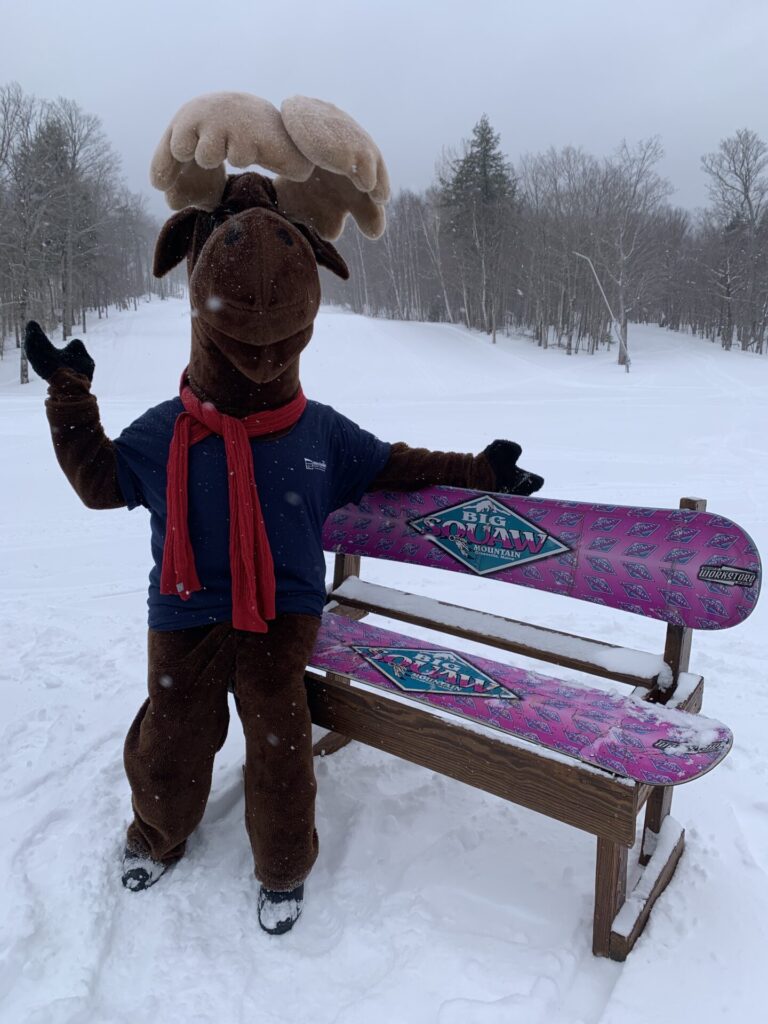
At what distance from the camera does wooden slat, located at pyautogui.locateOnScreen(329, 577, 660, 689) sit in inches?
92.5

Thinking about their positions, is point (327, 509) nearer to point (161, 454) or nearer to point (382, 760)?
point (161, 454)

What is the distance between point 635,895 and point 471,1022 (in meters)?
0.62

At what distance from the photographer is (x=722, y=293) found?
3734 centimetres

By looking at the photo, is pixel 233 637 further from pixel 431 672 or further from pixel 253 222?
pixel 253 222

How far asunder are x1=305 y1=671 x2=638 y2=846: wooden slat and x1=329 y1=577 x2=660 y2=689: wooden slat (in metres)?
0.56

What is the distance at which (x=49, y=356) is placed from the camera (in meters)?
2.14

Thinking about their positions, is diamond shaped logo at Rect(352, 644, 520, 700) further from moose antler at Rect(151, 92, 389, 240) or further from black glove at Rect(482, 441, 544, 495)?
moose antler at Rect(151, 92, 389, 240)

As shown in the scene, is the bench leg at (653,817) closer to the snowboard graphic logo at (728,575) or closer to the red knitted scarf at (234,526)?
the snowboard graphic logo at (728,575)

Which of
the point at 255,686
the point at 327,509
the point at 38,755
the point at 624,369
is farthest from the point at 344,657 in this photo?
the point at 624,369

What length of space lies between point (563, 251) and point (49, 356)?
32.8m

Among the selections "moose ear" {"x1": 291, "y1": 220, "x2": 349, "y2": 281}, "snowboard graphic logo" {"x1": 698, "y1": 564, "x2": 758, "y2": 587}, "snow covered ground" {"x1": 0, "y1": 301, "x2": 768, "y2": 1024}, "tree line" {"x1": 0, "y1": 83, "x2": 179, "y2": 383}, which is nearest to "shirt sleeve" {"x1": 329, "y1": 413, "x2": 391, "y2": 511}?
"moose ear" {"x1": 291, "y1": 220, "x2": 349, "y2": 281}

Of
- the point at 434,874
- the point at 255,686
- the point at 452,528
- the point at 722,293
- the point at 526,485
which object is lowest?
the point at 434,874

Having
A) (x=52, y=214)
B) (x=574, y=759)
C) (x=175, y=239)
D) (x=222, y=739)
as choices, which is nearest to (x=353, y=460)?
(x=175, y=239)

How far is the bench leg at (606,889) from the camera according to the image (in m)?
1.89
